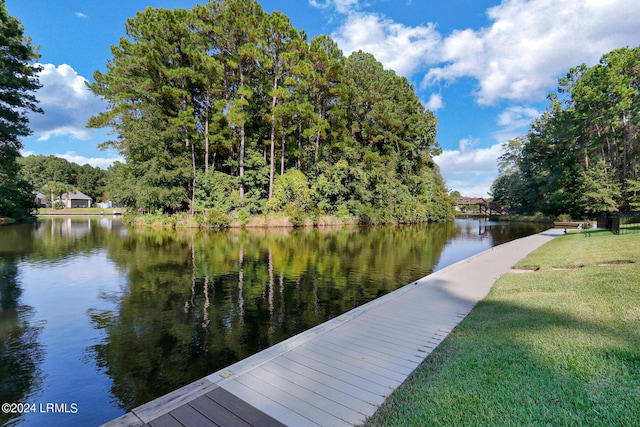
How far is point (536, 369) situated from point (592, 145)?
42919mm

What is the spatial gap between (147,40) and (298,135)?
1672 centimetres

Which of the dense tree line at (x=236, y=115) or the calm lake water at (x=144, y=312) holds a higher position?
the dense tree line at (x=236, y=115)

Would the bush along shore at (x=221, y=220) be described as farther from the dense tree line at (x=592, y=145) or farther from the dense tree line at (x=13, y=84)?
the dense tree line at (x=592, y=145)

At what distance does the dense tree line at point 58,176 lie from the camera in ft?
235

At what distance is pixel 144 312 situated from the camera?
7.35 m

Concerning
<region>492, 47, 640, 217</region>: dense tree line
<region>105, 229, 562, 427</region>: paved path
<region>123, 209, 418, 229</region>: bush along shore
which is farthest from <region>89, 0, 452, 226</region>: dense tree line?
<region>105, 229, 562, 427</region>: paved path

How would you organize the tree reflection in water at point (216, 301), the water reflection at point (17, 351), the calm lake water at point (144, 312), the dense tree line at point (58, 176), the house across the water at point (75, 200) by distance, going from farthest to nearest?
1. the house across the water at point (75, 200)
2. the dense tree line at point (58, 176)
3. the tree reflection in water at point (216, 301)
4. the calm lake water at point (144, 312)
5. the water reflection at point (17, 351)

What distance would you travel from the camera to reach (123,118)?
30.5m

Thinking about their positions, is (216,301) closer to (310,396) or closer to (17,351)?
(17,351)

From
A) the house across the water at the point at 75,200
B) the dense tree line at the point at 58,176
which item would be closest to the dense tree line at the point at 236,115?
the dense tree line at the point at 58,176

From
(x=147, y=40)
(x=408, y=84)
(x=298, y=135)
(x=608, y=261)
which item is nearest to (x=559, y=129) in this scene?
(x=408, y=84)

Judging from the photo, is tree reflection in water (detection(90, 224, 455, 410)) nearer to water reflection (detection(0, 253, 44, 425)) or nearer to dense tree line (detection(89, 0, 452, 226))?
water reflection (detection(0, 253, 44, 425))

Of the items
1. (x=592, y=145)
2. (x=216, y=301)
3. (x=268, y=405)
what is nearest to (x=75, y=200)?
(x=216, y=301)

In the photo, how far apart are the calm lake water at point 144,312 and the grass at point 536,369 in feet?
10.3
